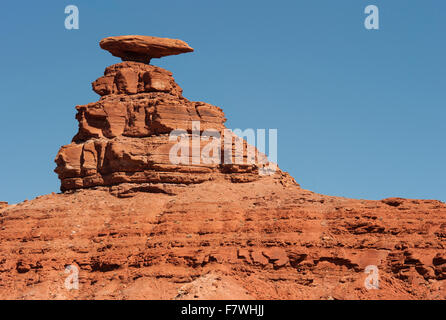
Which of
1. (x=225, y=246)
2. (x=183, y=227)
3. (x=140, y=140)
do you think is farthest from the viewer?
(x=140, y=140)

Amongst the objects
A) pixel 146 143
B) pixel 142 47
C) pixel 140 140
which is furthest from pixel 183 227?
pixel 142 47

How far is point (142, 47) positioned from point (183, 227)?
18463 millimetres

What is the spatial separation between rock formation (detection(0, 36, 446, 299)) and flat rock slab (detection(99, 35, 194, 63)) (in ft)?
9.93

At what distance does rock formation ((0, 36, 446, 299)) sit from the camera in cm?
5691

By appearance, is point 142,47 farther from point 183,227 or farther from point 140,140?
point 183,227

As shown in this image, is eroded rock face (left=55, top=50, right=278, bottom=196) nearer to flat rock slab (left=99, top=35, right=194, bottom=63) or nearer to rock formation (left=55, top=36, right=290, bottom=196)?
rock formation (left=55, top=36, right=290, bottom=196)

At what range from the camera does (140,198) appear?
214ft

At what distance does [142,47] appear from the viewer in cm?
7394

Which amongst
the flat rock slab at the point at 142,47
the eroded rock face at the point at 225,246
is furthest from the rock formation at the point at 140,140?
the flat rock slab at the point at 142,47

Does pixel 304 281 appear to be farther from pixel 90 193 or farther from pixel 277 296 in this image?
pixel 90 193

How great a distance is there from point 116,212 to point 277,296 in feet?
45.4

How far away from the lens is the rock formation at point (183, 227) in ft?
187

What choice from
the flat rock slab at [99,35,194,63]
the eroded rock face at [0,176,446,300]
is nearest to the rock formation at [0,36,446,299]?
the eroded rock face at [0,176,446,300]
